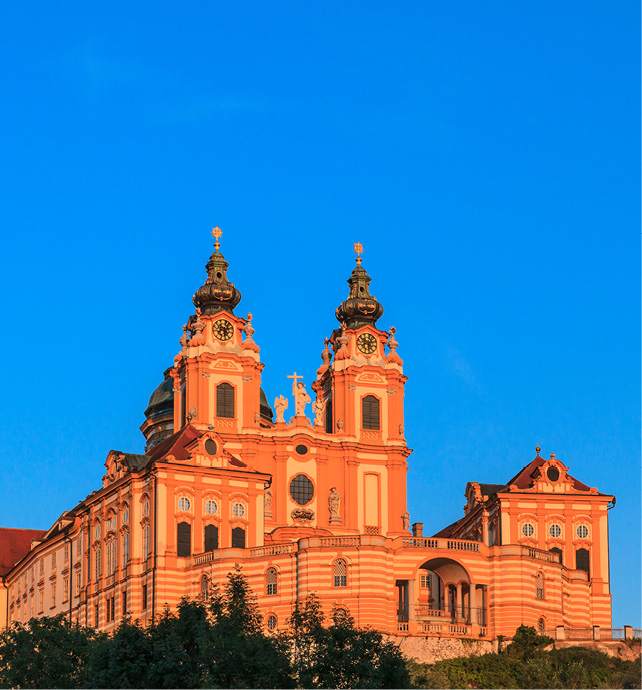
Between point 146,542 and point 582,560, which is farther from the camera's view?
point 582,560

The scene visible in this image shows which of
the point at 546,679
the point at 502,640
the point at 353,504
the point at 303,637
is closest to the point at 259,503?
the point at 353,504

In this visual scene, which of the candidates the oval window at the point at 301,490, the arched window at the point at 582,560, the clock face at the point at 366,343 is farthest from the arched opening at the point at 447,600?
the clock face at the point at 366,343

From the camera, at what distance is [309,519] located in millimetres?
116000

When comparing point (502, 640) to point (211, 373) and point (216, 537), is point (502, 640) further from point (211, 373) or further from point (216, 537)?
point (211, 373)

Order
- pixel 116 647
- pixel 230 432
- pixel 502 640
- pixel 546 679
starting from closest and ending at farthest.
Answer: pixel 116 647 < pixel 546 679 < pixel 502 640 < pixel 230 432

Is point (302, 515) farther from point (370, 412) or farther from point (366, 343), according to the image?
point (366, 343)

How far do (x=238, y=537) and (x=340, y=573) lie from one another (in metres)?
10.5

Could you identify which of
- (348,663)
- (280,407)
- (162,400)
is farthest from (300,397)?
(348,663)

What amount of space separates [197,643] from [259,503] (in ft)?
123

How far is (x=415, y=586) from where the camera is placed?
10062 centimetres

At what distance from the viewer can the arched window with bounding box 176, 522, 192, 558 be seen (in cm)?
10481

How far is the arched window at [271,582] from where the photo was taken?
100188 mm

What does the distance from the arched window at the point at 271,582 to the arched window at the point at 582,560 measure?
2223cm

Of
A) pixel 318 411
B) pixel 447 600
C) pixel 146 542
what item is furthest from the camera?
pixel 318 411
